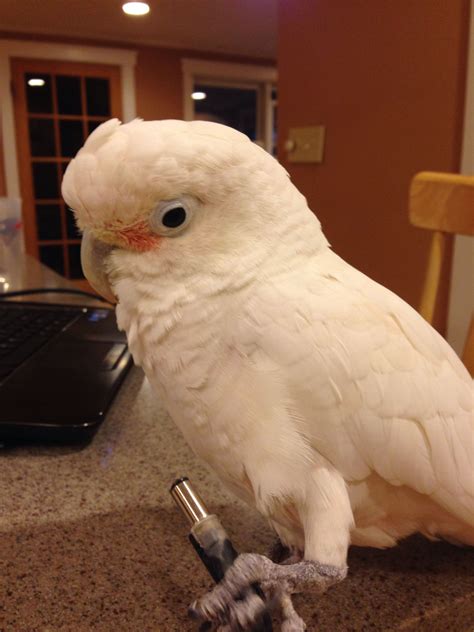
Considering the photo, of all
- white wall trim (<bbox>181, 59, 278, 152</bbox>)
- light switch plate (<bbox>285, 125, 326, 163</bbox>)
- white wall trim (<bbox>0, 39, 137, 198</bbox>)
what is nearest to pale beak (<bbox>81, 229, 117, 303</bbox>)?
light switch plate (<bbox>285, 125, 326, 163</bbox>)

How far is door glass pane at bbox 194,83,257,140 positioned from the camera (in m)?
5.34

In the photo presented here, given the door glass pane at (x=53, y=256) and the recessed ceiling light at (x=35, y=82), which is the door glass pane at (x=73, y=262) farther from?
the recessed ceiling light at (x=35, y=82)

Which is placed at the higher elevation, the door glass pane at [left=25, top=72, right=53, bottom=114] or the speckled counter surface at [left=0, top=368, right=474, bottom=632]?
the door glass pane at [left=25, top=72, right=53, bottom=114]

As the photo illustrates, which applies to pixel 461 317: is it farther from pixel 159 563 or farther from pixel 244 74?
pixel 244 74

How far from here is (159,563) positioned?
52cm

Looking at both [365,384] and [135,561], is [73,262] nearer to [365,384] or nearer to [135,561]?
[135,561]

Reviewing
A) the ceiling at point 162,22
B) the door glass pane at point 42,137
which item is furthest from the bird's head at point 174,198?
the door glass pane at point 42,137

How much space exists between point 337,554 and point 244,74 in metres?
5.31

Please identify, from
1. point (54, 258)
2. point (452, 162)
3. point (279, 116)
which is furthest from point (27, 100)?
point (452, 162)

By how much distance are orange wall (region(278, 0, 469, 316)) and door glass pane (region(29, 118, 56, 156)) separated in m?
2.93

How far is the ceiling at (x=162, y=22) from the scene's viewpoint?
3.65 meters

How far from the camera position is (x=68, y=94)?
4543 millimetres

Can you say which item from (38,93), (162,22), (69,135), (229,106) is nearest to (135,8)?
(162,22)

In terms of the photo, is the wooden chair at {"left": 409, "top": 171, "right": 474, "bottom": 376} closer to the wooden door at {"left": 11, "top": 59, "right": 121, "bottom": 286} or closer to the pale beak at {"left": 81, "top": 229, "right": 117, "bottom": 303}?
the pale beak at {"left": 81, "top": 229, "right": 117, "bottom": 303}
